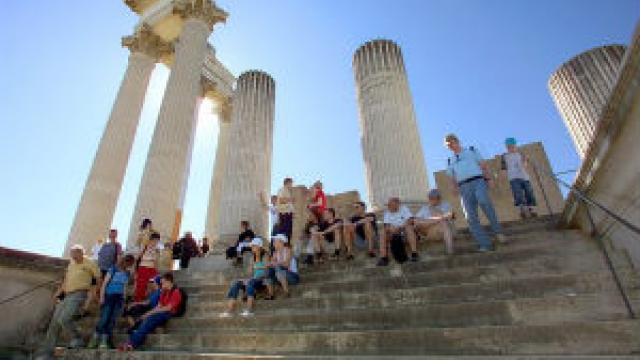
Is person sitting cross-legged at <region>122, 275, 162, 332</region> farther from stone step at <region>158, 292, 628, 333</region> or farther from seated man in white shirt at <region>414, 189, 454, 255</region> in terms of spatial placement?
seated man in white shirt at <region>414, 189, 454, 255</region>

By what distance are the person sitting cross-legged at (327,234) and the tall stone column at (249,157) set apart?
4.29m

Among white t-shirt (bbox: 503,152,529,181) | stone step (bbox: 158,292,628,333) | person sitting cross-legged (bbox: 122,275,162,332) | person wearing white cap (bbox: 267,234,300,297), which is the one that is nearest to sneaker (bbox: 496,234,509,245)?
stone step (bbox: 158,292,628,333)

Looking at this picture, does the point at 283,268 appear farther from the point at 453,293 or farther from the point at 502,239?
the point at 502,239

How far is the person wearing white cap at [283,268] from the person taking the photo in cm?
577

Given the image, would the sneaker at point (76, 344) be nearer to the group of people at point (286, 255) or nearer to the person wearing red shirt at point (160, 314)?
the group of people at point (286, 255)

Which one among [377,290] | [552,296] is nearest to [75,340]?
[377,290]

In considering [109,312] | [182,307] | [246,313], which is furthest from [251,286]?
[109,312]

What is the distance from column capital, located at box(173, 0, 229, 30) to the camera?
16.0 m

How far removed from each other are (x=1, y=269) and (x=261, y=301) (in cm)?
536

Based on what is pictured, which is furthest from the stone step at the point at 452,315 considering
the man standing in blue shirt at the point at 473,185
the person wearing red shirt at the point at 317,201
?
the person wearing red shirt at the point at 317,201

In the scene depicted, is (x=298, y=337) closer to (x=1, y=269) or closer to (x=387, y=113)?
(x=1, y=269)

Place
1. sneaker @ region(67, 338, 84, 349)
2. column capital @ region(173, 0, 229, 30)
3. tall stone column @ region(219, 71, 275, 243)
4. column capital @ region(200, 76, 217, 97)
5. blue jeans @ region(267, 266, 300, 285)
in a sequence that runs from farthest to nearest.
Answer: column capital @ region(200, 76, 217, 97), column capital @ region(173, 0, 229, 30), tall stone column @ region(219, 71, 275, 243), blue jeans @ region(267, 266, 300, 285), sneaker @ region(67, 338, 84, 349)

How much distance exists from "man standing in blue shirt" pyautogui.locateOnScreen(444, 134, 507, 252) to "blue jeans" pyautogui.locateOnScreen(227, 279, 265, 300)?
349cm

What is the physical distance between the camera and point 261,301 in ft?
18.4
